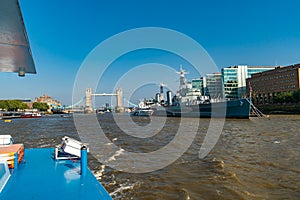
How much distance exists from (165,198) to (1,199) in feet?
12.3

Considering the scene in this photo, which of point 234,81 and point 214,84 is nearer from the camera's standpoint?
point 234,81

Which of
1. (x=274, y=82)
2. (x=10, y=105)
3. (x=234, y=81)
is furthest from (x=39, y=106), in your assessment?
(x=274, y=82)

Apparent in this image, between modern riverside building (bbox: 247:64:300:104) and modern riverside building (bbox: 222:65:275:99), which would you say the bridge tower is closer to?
modern riverside building (bbox: 222:65:275:99)

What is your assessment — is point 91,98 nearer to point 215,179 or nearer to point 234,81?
point 234,81

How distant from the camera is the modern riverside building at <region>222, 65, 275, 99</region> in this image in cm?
9962

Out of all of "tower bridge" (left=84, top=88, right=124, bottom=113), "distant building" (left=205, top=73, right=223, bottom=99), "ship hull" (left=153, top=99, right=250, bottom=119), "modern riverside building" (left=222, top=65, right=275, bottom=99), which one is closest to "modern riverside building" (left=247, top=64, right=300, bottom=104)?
"modern riverside building" (left=222, top=65, right=275, bottom=99)

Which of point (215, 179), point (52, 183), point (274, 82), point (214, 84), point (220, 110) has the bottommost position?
point (215, 179)

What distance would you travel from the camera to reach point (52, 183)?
3.97 m

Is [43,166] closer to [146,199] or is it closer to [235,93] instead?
[146,199]

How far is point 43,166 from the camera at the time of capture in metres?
5.28

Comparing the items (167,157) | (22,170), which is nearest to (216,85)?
(167,157)

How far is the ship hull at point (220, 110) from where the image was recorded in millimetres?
43094

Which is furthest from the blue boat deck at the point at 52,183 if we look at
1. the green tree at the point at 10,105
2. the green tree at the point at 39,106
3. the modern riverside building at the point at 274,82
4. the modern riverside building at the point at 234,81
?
the green tree at the point at 39,106

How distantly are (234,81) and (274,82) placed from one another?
19.4m
